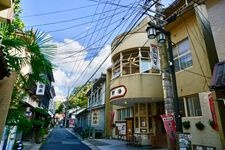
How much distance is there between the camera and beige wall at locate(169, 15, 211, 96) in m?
11.1

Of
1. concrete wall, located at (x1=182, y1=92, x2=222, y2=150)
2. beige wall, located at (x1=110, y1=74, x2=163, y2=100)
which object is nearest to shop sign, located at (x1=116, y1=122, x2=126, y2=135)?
beige wall, located at (x1=110, y1=74, x2=163, y2=100)

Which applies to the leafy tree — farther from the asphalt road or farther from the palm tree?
the asphalt road

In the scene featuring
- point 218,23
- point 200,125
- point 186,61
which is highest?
point 218,23

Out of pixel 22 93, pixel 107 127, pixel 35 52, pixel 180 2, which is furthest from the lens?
pixel 107 127

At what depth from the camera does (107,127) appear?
25203mm

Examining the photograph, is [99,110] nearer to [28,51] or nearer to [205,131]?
[205,131]

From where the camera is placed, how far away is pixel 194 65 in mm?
11812

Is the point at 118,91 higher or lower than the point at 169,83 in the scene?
higher

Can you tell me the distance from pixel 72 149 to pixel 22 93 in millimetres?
11749

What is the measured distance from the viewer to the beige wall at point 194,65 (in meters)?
11.1

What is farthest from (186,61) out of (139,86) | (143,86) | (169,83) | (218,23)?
(169,83)

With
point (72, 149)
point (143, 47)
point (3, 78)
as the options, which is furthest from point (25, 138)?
point (3, 78)

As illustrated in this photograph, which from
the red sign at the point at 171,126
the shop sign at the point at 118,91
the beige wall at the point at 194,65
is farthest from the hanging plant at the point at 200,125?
the shop sign at the point at 118,91

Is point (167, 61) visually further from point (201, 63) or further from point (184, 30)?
point (184, 30)
